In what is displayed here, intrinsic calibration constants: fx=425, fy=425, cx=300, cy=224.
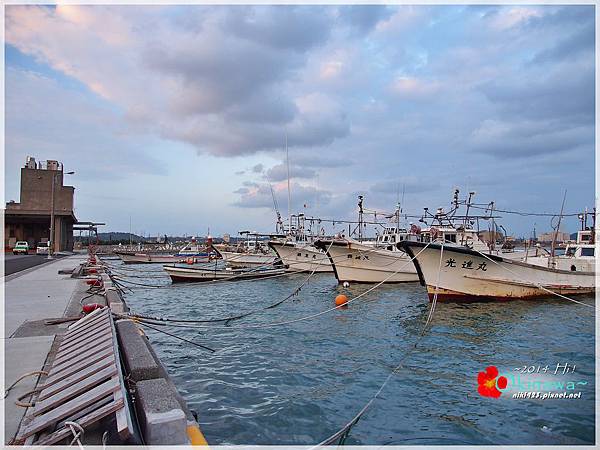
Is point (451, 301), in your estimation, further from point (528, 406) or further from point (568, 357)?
point (528, 406)

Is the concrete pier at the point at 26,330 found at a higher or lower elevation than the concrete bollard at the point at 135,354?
lower

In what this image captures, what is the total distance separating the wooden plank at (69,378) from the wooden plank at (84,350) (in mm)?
559

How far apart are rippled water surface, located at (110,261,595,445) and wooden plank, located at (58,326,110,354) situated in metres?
1.67

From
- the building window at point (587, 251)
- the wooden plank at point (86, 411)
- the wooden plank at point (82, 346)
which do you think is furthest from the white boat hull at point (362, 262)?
the wooden plank at point (86, 411)

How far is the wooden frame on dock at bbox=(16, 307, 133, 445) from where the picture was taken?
3.51 metres

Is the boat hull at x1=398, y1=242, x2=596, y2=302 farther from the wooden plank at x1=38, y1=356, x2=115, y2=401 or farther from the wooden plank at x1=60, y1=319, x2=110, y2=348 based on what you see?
the wooden plank at x1=38, y1=356, x2=115, y2=401

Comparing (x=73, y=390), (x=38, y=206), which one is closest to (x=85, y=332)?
(x=73, y=390)

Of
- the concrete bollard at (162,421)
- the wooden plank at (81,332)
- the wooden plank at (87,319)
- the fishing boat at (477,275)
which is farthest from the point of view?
the fishing boat at (477,275)

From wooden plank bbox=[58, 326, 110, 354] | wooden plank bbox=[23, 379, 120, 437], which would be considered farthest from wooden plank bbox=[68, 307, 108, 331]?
wooden plank bbox=[23, 379, 120, 437]

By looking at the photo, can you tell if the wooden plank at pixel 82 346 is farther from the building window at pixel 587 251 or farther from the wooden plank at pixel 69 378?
the building window at pixel 587 251

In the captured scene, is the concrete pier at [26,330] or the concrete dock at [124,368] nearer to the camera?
the concrete dock at [124,368]

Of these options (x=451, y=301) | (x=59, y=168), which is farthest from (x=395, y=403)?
(x=59, y=168)

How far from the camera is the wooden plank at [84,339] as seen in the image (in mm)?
5912

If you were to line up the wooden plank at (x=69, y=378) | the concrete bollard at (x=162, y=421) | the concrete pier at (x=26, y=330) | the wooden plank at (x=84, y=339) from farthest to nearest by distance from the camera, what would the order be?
1. the wooden plank at (x=84, y=339)
2. the concrete pier at (x=26, y=330)
3. the wooden plank at (x=69, y=378)
4. the concrete bollard at (x=162, y=421)
